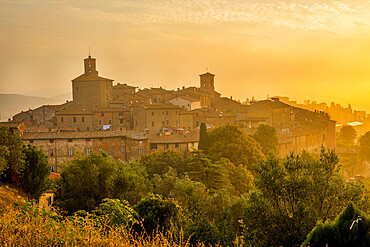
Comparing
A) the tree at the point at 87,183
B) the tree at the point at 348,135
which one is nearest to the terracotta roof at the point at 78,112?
the tree at the point at 87,183

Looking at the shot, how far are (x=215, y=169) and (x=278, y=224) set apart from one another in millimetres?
13940

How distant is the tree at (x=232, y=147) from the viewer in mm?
30062

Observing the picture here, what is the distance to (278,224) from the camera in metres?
10.3

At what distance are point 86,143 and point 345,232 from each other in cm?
3321

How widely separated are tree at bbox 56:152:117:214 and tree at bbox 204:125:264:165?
45.6ft

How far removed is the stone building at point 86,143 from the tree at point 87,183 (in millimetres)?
21276

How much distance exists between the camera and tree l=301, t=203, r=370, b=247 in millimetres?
6680

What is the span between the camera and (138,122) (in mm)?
48344

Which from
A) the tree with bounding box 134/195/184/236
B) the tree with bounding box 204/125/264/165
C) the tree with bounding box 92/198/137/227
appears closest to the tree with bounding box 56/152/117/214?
the tree with bounding box 92/198/137/227

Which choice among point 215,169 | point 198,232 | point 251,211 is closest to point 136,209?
point 198,232

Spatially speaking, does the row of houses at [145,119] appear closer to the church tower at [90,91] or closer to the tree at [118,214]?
the church tower at [90,91]

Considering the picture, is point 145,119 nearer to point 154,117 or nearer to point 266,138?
point 154,117

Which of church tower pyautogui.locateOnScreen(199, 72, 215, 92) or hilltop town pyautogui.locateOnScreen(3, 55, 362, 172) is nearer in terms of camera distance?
hilltop town pyautogui.locateOnScreen(3, 55, 362, 172)

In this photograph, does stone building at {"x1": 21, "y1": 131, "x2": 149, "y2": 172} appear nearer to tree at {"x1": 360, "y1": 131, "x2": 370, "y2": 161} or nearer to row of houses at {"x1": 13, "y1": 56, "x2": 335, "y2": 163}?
row of houses at {"x1": 13, "y1": 56, "x2": 335, "y2": 163}
